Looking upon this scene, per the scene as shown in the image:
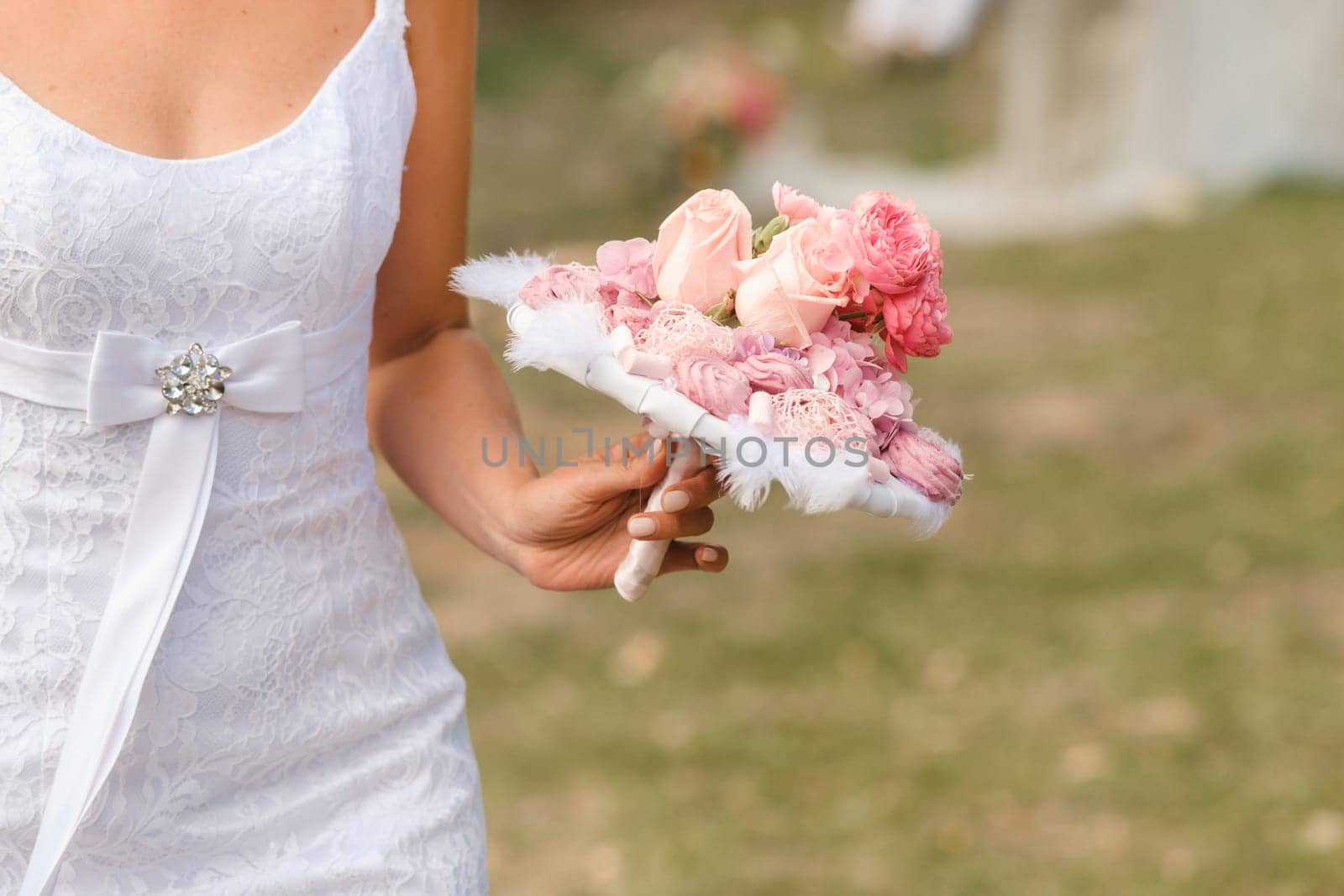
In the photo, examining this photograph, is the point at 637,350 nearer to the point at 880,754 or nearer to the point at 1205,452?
the point at 880,754

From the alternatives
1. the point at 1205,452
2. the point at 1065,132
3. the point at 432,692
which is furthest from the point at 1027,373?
the point at 432,692

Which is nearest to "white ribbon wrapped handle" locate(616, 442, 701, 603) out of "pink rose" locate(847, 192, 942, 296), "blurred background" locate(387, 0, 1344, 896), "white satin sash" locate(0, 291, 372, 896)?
"pink rose" locate(847, 192, 942, 296)

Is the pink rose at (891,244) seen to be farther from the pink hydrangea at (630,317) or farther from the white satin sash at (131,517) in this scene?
the white satin sash at (131,517)

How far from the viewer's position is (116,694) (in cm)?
152

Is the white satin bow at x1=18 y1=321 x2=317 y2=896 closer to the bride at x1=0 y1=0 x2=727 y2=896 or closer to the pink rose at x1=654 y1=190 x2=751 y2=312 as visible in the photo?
the bride at x1=0 y1=0 x2=727 y2=896

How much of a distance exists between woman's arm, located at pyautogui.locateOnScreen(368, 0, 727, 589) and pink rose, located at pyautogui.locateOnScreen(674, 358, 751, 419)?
31cm

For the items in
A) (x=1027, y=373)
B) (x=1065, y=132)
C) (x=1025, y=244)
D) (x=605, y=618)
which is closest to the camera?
(x=605, y=618)

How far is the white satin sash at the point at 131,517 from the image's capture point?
1504 mm

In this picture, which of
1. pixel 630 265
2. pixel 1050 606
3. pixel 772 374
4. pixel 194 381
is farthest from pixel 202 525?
pixel 1050 606

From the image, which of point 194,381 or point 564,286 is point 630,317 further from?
point 194,381

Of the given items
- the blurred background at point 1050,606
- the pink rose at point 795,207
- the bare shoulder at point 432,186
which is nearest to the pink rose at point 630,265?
the pink rose at point 795,207

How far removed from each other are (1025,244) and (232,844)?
8.54 metres

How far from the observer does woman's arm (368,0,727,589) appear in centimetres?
172

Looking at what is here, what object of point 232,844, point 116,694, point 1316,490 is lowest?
point 232,844
